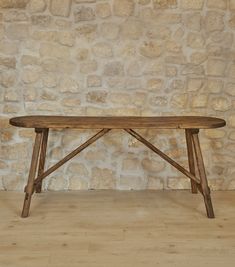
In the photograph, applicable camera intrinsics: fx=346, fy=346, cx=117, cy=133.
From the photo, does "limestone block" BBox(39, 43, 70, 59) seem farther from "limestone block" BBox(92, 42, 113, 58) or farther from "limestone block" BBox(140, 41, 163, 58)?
"limestone block" BBox(140, 41, 163, 58)

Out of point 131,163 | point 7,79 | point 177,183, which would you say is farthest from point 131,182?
point 7,79

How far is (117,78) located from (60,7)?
0.73 meters

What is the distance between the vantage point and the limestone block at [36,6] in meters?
2.79

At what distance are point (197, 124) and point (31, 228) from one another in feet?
4.22

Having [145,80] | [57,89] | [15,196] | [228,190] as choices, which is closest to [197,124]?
[145,80]

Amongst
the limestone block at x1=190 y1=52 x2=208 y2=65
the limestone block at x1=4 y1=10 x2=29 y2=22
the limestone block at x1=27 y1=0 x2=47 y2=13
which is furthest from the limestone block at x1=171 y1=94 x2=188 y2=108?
the limestone block at x1=4 y1=10 x2=29 y2=22

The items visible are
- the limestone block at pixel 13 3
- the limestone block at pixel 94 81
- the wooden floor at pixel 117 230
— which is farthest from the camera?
the limestone block at pixel 94 81

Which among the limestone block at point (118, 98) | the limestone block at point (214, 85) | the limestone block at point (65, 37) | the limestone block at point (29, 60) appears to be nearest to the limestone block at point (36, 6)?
the limestone block at point (65, 37)

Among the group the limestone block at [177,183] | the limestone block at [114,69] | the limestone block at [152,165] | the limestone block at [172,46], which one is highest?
the limestone block at [172,46]

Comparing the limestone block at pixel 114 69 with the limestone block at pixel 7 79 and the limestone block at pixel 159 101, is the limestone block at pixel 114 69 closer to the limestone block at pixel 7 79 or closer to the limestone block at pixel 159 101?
the limestone block at pixel 159 101

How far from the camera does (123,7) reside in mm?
2805

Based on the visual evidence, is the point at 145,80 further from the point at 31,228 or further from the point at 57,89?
the point at 31,228

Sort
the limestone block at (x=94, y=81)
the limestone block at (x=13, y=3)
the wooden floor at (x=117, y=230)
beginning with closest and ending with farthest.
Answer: the wooden floor at (x=117, y=230) → the limestone block at (x=13, y=3) → the limestone block at (x=94, y=81)

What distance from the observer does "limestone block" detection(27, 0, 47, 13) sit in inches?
110
